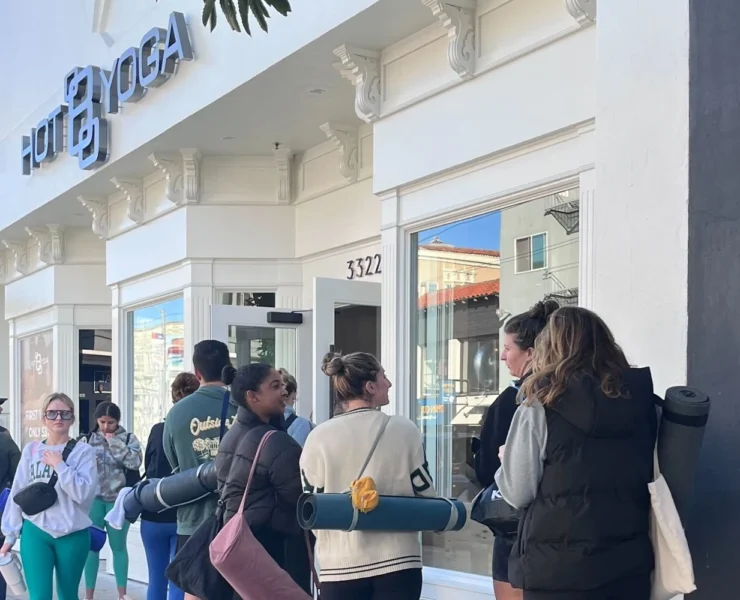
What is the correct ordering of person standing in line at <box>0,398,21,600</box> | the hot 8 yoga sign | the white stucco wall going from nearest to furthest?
the white stucco wall → person standing in line at <box>0,398,21,600</box> → the hot 8 yoga sign

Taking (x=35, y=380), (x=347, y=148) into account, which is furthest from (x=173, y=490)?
(x=35, y=380)

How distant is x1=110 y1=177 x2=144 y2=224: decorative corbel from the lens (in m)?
10.5

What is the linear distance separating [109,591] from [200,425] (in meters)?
4.73

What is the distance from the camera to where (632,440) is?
2.98 metres

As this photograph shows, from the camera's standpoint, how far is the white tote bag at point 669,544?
9.82 ft

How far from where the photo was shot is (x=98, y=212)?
1141cm

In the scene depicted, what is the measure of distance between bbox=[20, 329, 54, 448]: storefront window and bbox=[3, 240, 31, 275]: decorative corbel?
92 centimetres

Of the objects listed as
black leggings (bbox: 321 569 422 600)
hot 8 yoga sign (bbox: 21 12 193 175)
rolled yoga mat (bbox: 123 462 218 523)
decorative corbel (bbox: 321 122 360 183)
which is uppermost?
hot 8 yoga sign (bbox: 21 12 193 175)

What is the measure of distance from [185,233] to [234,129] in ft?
4.42

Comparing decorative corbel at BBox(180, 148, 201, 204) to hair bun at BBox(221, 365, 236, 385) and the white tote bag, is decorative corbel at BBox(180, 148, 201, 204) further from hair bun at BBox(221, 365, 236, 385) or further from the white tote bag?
the white tote bag

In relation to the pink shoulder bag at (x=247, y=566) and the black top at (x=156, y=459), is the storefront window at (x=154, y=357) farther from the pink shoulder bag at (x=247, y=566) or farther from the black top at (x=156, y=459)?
the pink shoulder bag at (x=247, y=566)

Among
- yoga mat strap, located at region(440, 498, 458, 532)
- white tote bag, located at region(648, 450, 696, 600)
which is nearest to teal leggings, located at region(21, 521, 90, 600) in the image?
yoga mat strap, located at region(440, 498, 458, 532)

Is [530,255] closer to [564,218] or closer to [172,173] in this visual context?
[564,218]

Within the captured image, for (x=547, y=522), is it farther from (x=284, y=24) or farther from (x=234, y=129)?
(x=234, y=129)
